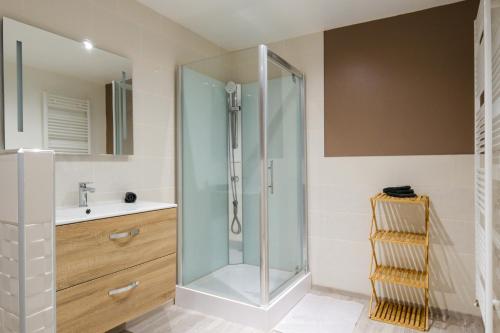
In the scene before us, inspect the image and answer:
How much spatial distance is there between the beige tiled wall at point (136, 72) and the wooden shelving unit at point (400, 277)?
64.8 inches

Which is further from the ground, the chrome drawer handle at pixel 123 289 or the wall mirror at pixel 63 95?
the wall mirror at pixel 63 95

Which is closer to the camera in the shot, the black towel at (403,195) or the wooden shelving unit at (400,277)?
the wooden shelving unit at (400,277)

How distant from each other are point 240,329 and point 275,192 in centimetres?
97

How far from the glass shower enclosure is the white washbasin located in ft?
1.75

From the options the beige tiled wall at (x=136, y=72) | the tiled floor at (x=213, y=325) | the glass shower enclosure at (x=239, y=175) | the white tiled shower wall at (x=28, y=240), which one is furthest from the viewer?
the glass shower enclosure at (x=239, y=175)

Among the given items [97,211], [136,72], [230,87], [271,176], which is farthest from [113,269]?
[230,87]

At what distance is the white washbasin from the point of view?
61.7 inches

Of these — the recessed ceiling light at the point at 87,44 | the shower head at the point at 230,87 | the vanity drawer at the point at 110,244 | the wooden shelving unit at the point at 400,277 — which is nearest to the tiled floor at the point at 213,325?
the wooden shelving unit at the point at 400,277

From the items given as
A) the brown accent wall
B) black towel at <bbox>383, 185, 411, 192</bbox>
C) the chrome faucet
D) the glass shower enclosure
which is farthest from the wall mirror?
black towel at <bbox>383, 185, 411, 192</bbox>

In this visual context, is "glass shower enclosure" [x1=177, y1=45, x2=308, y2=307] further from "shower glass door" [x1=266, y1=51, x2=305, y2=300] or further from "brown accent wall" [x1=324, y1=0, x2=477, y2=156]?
"brown accent wall" [x1=324, y1=0, x2=477, y2=156]

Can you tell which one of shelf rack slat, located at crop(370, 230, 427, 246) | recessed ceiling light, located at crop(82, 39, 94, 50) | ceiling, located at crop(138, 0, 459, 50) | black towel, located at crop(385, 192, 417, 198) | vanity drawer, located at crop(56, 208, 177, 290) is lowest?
shelf rack slat, located at crop(370, 230, 427, 246)

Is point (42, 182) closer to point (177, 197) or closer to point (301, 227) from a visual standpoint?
point (177, 197)

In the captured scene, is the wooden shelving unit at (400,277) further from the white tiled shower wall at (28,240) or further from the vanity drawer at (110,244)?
the white tiled shower wall at (28,240)

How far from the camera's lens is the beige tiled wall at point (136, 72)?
184 centimetres
